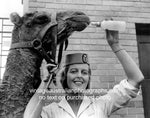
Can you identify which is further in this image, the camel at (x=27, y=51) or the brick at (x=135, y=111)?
the brick at (x=135, y=111)

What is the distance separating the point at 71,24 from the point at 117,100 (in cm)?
55

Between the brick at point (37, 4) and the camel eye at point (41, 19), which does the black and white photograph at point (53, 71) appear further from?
the brick at point (37, 4)

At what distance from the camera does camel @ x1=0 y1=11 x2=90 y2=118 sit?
141 centimetres

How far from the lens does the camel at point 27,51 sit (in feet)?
4.63

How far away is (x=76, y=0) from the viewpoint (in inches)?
112

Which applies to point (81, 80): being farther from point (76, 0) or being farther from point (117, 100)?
point (76, 0)

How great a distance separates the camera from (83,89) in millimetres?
1551

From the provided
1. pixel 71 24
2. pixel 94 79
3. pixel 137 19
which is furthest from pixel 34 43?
pixel 137 19

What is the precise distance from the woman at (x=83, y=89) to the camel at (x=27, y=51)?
0.56 ft

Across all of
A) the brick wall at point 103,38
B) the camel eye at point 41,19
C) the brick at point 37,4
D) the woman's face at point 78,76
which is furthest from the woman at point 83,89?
the brick at point 37,4

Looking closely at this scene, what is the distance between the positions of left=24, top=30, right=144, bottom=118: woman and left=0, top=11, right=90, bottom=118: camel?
0.17 meters

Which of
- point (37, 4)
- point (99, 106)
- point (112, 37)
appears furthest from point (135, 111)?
point (37, 4)

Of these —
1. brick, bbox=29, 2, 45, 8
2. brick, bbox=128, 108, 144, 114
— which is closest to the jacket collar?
brick, bbox=128, 108, 144, 114

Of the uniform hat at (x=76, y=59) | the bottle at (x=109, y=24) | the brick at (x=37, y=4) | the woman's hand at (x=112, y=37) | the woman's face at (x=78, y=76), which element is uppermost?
the brick at (x=37, y=4)
